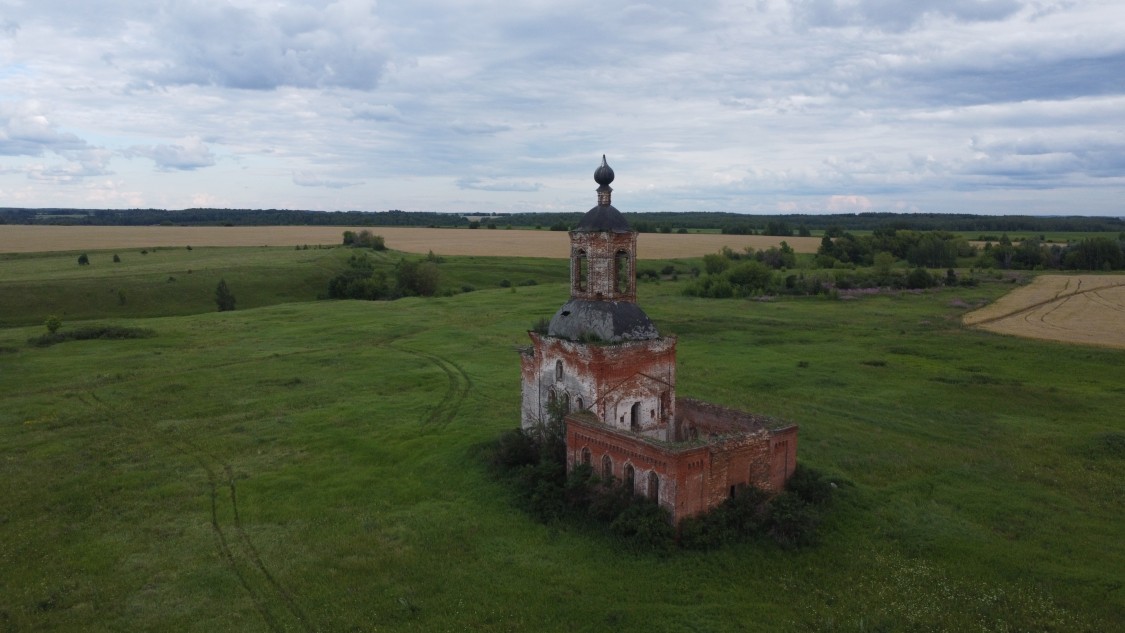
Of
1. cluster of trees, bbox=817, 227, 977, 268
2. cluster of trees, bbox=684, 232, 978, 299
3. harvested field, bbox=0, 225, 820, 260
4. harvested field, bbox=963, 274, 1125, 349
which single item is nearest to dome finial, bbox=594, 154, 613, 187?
harvested field, bbox=963, 274, 1125, 349

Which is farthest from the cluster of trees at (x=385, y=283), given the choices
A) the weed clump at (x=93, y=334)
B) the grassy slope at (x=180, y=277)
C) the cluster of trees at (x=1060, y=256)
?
the cluster of trees at (x=1060, y=256)

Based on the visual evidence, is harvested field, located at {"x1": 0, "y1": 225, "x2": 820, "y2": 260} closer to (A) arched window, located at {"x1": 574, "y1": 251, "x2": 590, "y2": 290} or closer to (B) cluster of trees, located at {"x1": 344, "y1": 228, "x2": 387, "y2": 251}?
(B) cluster of trees, located at {"x1": 344, "y1": 228, "x2": 387, "y2": 251}

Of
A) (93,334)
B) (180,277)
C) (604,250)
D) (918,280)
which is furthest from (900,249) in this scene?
(93,334)

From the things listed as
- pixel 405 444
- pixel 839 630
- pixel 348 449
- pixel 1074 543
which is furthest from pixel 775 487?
pixel 348 449

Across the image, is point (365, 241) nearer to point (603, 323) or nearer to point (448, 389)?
point (448, 389)

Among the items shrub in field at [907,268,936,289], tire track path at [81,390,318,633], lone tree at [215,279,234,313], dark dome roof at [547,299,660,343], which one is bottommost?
tire track path at [81,390,318,633]
